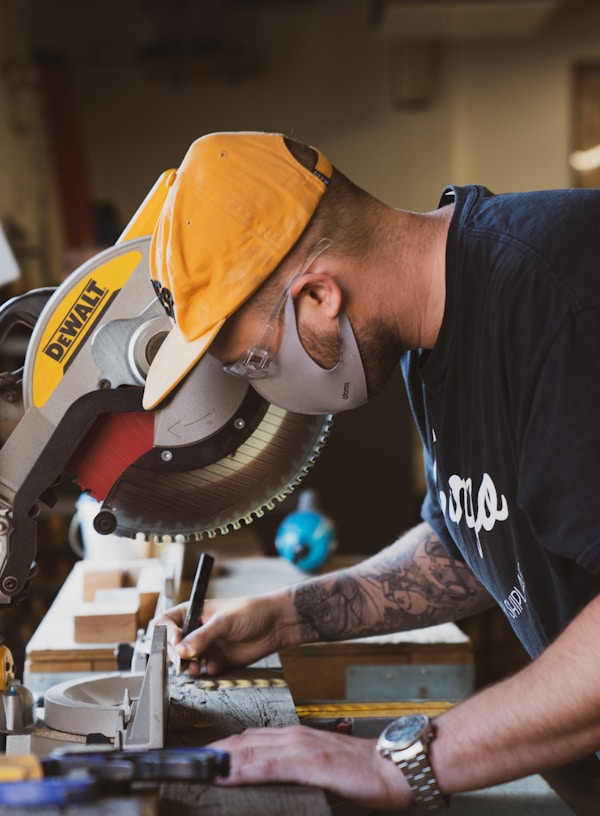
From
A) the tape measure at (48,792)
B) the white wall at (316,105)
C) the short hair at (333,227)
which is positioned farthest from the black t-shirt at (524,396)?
the white wall at (316,105)

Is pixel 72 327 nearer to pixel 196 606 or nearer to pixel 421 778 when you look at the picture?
pixel 196 606

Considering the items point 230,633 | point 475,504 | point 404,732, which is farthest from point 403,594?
point 404,732

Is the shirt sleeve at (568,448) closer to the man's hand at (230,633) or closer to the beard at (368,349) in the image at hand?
the beard at (368,349)

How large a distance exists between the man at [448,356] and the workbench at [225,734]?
0.04 meters

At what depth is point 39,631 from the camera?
1962 millimetres

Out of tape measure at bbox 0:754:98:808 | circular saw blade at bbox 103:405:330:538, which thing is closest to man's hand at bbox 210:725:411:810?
tape measure at bbox 0:754:98:808

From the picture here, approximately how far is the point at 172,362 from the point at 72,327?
A: 0.13m

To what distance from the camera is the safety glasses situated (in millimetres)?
1154

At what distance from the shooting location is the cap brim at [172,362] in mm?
1154

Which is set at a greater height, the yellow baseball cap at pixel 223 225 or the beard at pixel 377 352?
the yellow baseball cap at pixel 223 225

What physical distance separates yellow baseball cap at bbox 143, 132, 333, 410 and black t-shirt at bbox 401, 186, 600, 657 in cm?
19

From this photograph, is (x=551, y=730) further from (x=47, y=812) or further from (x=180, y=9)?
(x=180, y=9)

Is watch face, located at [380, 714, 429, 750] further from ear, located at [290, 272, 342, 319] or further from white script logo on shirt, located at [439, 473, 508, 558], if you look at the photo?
ear, located at [290, 272, 342, 319]

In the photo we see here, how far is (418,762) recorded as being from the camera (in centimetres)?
102
